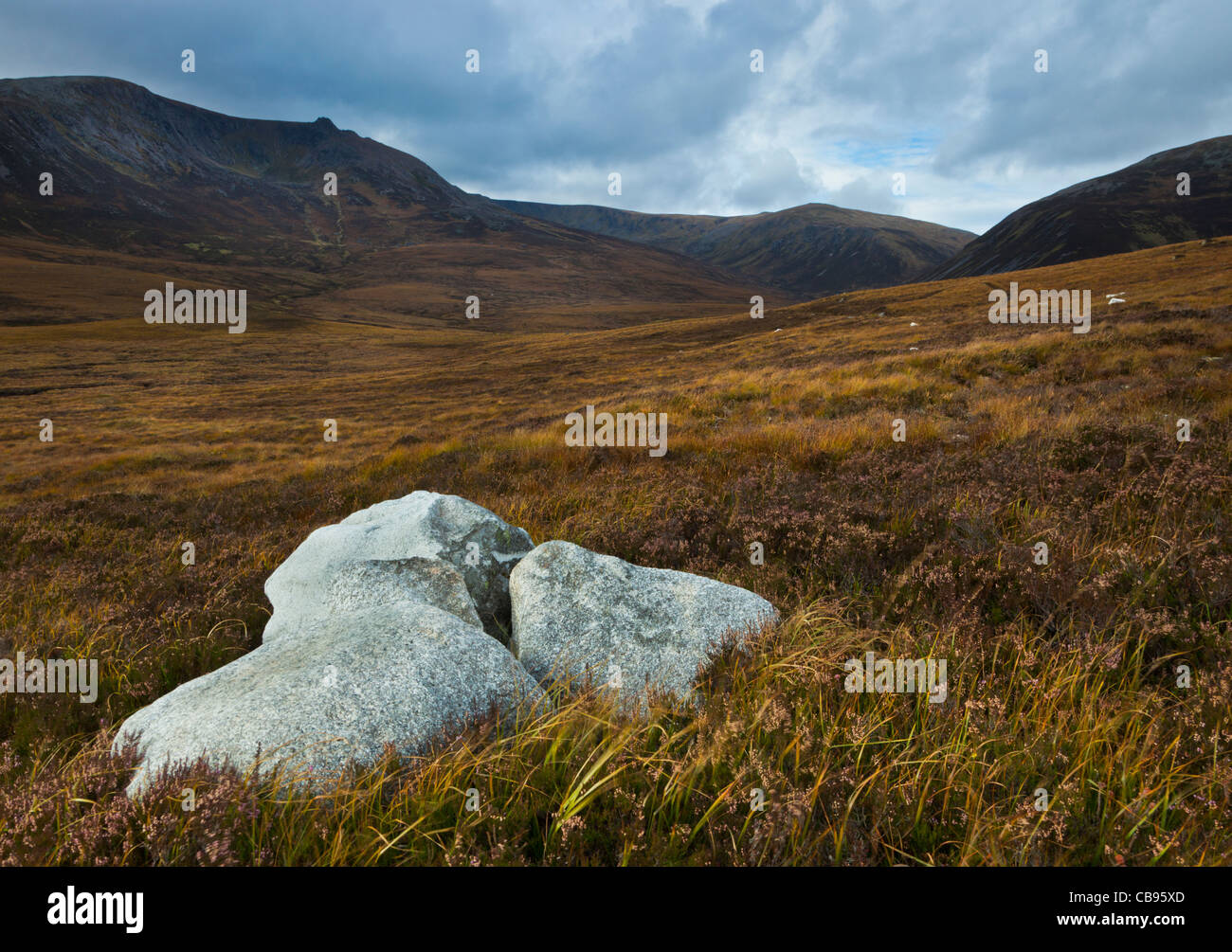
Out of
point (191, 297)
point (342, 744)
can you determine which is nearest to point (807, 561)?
point (342, 744)

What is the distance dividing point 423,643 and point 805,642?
226 centimetres

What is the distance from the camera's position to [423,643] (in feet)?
10.7

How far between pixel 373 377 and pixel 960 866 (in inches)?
2240

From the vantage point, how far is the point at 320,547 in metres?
5.05

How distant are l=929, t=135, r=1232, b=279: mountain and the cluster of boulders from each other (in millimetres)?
200355

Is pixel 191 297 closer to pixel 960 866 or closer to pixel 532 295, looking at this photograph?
pixel 532 295

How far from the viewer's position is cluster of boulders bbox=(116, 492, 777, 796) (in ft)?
8.71
